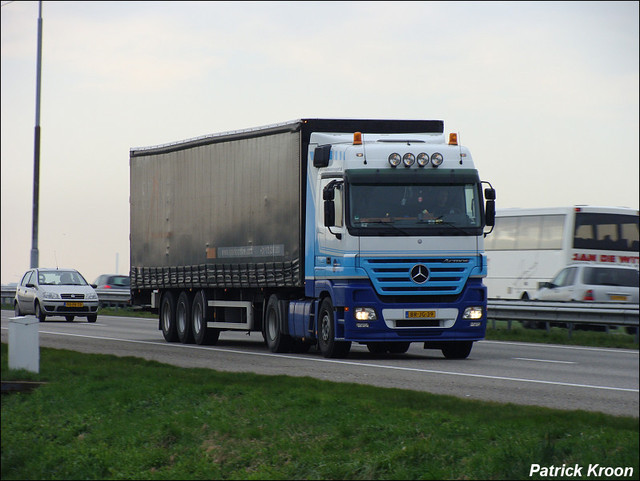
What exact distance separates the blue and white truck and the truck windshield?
2 centimetres

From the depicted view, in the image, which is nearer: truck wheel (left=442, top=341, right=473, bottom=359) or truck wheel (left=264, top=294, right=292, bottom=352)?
truck wheel (left=442, top=341, right=473, bottom=359)

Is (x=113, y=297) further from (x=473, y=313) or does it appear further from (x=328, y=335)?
(x=473, y=313)

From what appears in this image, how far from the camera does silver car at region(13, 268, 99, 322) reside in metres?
36.5

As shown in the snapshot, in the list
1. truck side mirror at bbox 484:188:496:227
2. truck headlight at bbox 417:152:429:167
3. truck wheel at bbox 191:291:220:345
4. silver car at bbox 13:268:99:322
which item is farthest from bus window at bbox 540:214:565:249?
truck headlight at bbox 417:152:429:167

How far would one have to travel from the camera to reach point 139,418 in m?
12.5

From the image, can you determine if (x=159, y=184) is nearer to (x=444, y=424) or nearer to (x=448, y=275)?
(x=448, y=275)

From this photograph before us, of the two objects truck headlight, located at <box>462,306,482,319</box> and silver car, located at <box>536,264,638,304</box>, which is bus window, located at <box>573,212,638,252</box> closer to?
silver car, located at <box>536,264,638,304</box>

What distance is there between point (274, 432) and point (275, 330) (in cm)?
1116

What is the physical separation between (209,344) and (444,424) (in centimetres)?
1515

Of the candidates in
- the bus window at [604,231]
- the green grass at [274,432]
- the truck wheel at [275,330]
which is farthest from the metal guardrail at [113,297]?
the green grass at [274,432]

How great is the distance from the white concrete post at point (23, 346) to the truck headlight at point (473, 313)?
23.3 ft

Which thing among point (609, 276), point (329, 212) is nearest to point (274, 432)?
point (329, 212)

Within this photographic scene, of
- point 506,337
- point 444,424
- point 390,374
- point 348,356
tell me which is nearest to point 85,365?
point 390,374

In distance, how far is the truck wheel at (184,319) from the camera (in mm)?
25312
